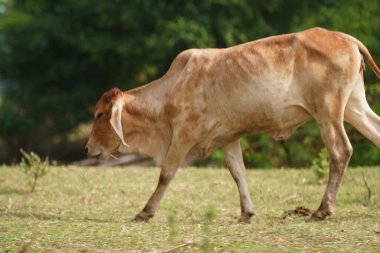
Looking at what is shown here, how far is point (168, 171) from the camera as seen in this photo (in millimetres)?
7152

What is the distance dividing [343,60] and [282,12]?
1305cm

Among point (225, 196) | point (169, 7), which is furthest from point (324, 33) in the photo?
point (169, 7)

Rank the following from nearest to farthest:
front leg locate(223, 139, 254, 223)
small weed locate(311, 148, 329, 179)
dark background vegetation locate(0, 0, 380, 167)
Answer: front leg locate(223, 139, 254, 223) → small weed locate(311, 148, 329, 179) → dark background vegetation locate(0, 0, 380, 167)

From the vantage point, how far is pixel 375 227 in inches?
239

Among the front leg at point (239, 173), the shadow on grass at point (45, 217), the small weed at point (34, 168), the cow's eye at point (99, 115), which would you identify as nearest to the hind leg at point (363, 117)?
the front leg at point (239, 173)

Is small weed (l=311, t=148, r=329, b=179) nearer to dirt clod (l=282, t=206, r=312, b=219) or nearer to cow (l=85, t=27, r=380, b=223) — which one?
cow (l=85, t=27, r=380, b=223)

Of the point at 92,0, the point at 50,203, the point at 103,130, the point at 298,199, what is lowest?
the point at 298,199

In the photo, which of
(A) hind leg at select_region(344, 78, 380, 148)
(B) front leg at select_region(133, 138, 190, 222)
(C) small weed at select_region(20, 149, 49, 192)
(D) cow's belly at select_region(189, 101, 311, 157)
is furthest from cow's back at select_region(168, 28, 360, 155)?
(C) small weed at select_region(20, 149, 49, 192)

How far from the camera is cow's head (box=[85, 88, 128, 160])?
748cm

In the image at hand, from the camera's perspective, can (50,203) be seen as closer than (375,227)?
No

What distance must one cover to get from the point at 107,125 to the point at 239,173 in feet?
4.24

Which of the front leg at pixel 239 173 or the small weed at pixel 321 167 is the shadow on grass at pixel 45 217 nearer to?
the front leg at pixel 239 173

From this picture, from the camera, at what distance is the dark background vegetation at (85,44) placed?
18719 millimetres

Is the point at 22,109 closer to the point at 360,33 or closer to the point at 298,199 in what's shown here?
the point at 360,33
